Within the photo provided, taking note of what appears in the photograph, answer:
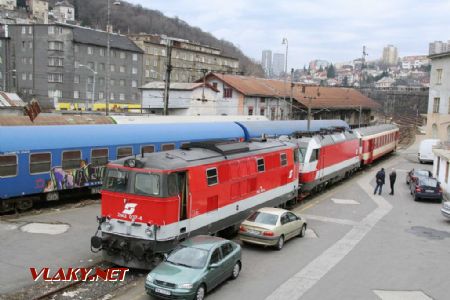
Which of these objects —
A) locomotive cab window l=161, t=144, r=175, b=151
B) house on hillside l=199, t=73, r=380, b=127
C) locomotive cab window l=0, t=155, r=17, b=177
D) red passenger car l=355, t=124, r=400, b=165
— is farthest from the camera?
house on hillside l=199, t=73, r=380, b=127

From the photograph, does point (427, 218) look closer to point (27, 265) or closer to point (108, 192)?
point (108, 192)

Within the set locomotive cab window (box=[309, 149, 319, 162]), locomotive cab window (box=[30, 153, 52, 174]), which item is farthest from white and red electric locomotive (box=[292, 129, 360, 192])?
locomotive cab window (box=[30, 153, 52, 174])

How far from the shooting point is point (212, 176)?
16.4 metres

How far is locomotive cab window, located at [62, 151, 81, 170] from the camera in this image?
21281 mm

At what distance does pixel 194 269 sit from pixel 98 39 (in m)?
76.1

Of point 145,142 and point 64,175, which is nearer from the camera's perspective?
point 64,175

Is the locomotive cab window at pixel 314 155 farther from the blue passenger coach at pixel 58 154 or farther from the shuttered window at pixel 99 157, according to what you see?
the shuttered window at pixel 99 157

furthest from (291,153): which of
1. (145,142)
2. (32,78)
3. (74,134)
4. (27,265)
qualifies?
(32,78)

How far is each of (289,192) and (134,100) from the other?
71.4m

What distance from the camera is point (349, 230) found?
21.1 meters

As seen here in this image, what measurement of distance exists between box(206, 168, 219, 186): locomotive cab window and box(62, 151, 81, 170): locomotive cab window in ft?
26.7

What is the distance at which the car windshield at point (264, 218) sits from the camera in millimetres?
17500

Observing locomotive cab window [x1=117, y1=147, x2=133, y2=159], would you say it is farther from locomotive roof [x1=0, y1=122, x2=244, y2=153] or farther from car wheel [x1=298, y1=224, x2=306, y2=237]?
car wheel [x1=298, y1=224, x2=306, y2=237]

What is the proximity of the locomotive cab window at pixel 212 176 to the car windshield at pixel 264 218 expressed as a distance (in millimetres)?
2219
